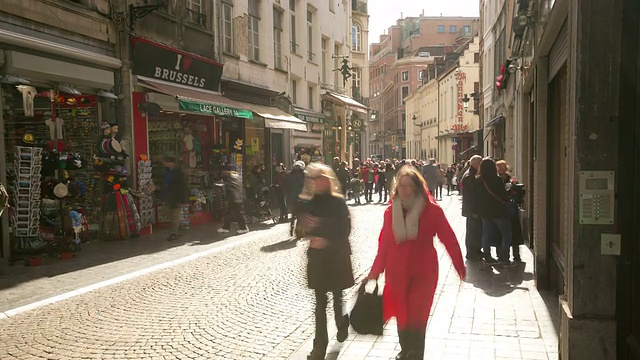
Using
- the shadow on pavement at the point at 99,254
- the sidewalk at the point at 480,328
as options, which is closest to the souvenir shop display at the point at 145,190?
the shadow on pavement at the point at 99,254

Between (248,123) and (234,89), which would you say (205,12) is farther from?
(248,123)

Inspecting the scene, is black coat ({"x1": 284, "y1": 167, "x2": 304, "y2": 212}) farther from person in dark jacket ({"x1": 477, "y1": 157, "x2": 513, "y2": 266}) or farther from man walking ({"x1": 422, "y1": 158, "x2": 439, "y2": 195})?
man walking ({"x1": 422, "y1": 158, "x2": 439, "y2": 195})

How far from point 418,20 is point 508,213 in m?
81.2

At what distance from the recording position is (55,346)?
5.18 meters

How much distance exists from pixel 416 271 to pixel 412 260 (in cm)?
9

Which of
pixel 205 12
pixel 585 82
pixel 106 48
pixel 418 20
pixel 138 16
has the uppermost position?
pixel 418 20

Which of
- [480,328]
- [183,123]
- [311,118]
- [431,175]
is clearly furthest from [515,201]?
[311,118]

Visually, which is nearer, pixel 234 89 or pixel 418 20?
pixel 234 89

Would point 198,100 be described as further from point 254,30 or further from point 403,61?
point 403,61

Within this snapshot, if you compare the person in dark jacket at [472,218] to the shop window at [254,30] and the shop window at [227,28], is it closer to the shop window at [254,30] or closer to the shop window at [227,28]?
the shop window at [227,28]

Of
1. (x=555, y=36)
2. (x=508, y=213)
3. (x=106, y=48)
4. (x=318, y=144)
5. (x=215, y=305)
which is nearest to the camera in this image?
(x=555, y=36)

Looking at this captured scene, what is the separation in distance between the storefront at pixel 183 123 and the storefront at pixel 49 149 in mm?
1441

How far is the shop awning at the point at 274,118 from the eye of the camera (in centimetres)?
1862

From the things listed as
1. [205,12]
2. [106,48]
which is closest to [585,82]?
[106,48]
